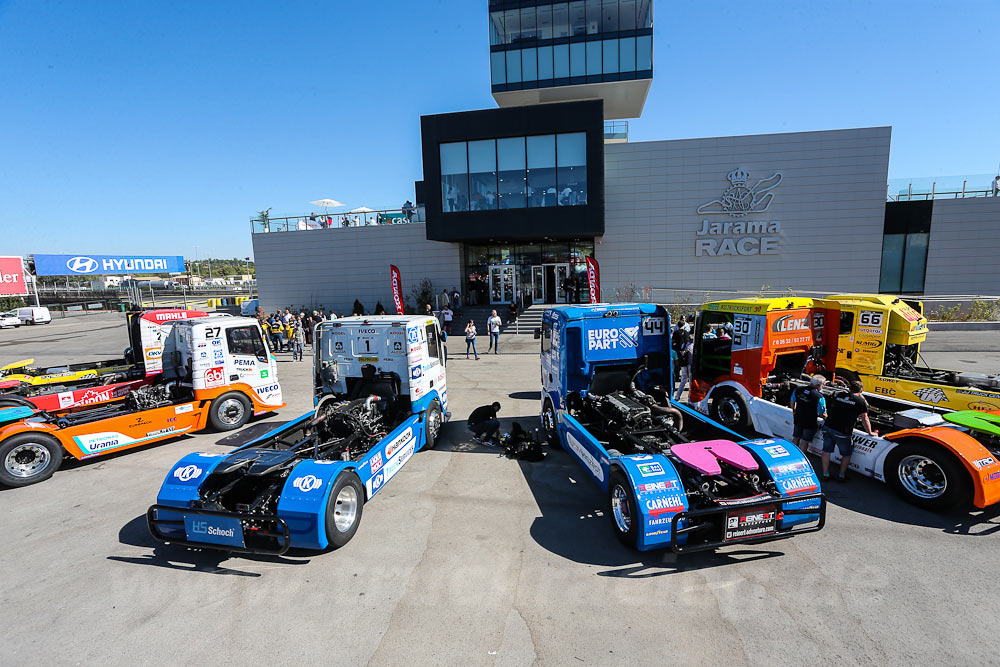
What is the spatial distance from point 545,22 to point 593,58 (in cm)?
385

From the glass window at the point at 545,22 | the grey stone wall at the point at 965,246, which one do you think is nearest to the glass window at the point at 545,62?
the glass window at the point at 545,22

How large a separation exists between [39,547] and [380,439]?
13.3 feet

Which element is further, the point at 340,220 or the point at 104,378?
the point at 340,220

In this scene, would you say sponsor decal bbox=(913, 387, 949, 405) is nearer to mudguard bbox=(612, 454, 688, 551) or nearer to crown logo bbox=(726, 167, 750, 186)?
mudguard bbox=(612, 454, 688, 551)

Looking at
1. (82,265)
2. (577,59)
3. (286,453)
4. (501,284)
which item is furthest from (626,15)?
(82,265)

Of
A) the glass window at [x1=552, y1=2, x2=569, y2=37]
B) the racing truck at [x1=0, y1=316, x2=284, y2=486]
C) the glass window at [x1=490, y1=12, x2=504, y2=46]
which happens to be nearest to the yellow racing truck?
the racing truck at [x1=0, y1=316, x2=284, y2=486]

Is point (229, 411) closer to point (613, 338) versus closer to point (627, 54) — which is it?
point (613, 338)

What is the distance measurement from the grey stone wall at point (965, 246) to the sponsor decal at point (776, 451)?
2848 centimetres

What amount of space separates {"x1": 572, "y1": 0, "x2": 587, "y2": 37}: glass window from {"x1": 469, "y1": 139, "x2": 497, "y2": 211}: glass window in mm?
11639

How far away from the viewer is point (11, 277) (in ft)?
144

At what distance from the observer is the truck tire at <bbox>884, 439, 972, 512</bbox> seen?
5.32 m

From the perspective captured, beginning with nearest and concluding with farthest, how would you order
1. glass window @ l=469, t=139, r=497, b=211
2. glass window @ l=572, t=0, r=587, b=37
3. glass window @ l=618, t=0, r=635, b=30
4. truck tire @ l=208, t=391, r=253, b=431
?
truck tire @ l=208, t=391, r=253, b=431 < glass window @ l=469, t=139, r=497, b=211 < glass window @ l=618, t=0, r=635, b=30 < glass window @ l=572, t=0, r=587, b=37

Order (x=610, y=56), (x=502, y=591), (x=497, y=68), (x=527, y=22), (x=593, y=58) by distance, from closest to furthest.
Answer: (x=502, y=591) → (x=610, y=56) → (x=593, y=58) → (x=527, y=22) → (x=497, y=68)

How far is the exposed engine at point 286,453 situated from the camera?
5.25 m
